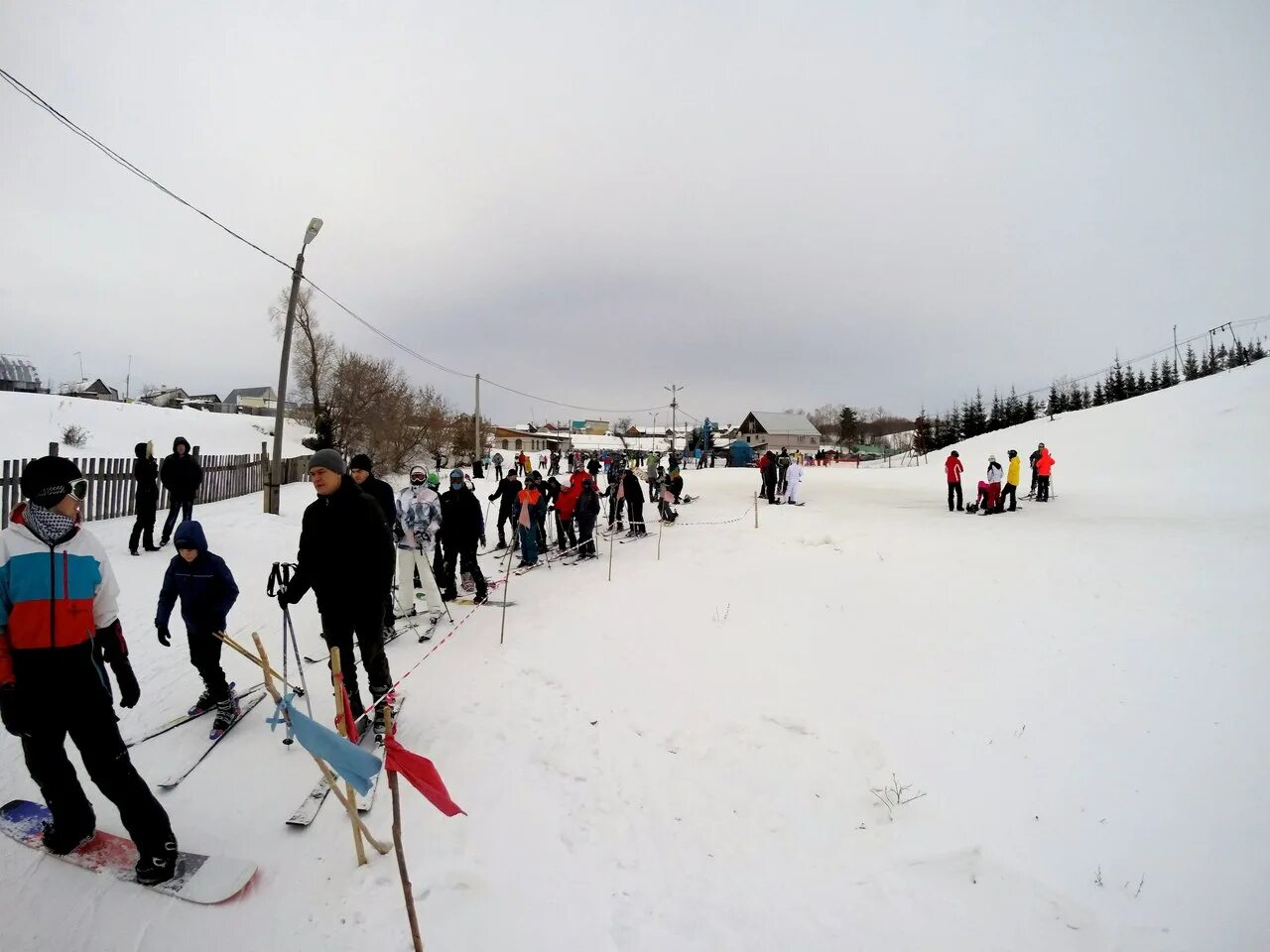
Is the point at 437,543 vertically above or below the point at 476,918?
above

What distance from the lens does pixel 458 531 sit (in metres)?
8.60

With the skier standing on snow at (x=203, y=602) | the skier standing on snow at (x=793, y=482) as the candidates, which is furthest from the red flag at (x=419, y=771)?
the skier standing on snow at (x=793, y=482)

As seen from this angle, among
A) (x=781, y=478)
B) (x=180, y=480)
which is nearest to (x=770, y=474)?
(x=781, y=478)

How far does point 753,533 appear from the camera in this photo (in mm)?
13180

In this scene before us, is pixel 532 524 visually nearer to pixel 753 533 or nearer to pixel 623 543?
pixel 623 543

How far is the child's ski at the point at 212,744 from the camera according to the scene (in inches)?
151

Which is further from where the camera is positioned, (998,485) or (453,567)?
(998,485)

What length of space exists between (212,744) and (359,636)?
54.4 inches

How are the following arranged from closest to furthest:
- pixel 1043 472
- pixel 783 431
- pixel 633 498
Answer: pixel 633 498 < pixel 1043 472 < pixel 783 431

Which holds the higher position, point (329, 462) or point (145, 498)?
point (329, 462)

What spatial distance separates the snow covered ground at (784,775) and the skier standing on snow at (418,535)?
0.64 meters

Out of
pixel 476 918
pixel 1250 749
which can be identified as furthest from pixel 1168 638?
pixel 476 918

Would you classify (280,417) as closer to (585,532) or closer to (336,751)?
(585,532)

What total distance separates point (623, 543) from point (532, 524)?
272 centimetres
